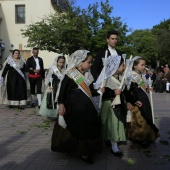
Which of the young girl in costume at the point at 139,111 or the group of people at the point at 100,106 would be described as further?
the young girl in costume at the point at 139,111

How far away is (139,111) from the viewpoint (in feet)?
18.1

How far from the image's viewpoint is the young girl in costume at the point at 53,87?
8.07 metres

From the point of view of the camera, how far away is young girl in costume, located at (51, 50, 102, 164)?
466cm

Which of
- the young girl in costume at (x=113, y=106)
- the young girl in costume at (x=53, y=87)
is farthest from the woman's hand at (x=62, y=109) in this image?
the young girl in costume at (x=53, y=87)

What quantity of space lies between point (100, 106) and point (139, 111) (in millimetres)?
883

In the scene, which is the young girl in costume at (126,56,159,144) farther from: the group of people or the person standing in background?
the person standing in background

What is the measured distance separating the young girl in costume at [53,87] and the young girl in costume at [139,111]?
278 centimetres

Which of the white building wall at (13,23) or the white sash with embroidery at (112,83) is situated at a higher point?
the white building wall at (13,23)

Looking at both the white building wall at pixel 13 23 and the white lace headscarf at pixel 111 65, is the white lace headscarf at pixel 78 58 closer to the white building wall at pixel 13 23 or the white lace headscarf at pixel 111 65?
the white lace headscarf at pixel 111 65

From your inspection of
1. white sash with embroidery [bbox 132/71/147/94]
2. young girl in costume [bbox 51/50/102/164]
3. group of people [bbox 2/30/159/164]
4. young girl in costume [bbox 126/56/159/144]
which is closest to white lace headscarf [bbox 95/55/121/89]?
group of people [bbox 2/30/159/164]

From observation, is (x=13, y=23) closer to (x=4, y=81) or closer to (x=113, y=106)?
(x=4, y=81)

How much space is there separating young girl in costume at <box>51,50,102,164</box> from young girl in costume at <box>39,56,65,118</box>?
3.12 m

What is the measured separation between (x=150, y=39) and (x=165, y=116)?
183 ft

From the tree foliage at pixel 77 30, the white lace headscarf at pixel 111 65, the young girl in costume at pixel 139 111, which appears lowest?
the young girl in costume at pixel 139 111
